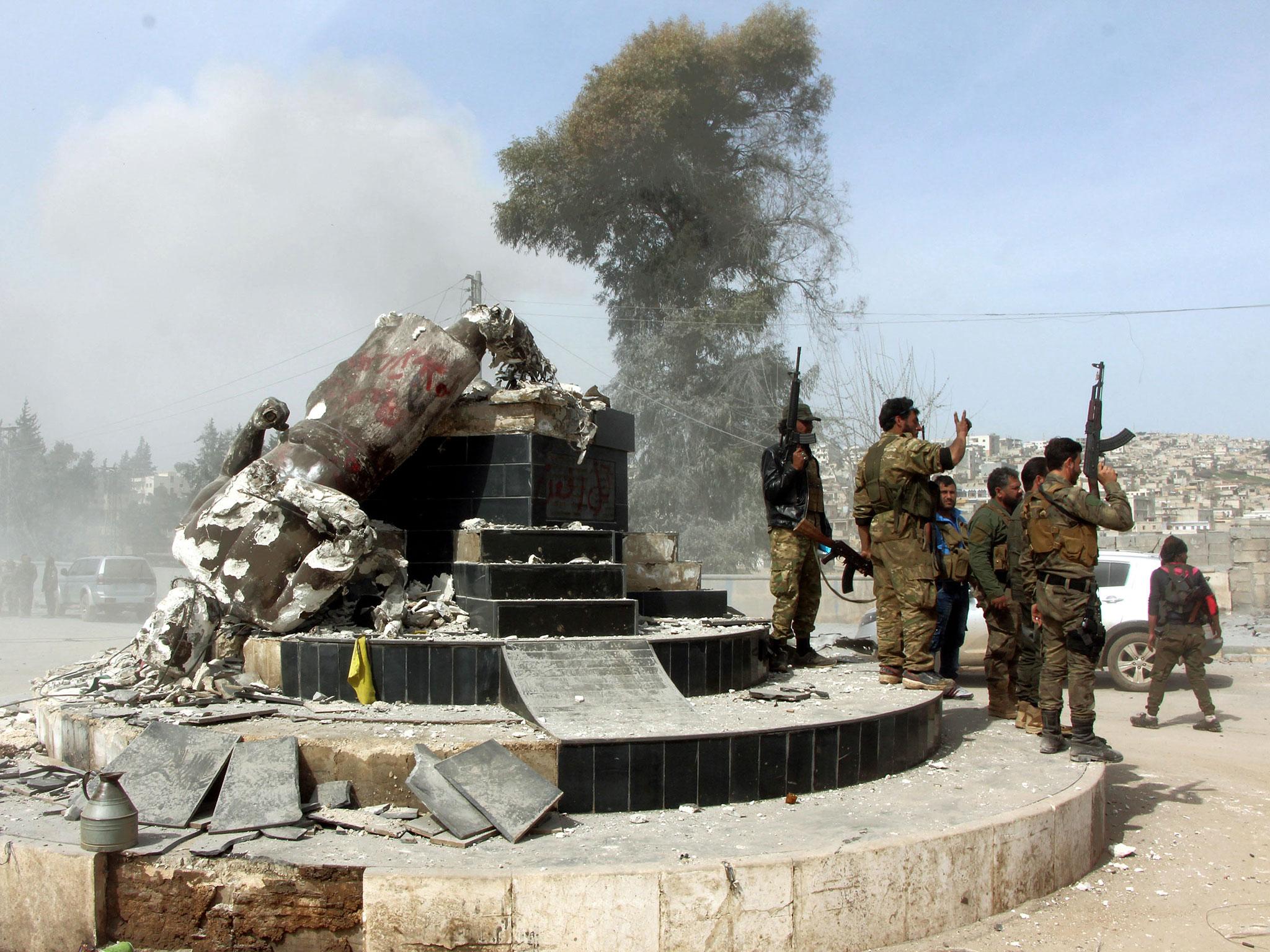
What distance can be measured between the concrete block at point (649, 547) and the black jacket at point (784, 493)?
0.79 m

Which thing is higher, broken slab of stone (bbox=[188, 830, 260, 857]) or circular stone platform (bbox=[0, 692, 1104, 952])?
broken slab of stone (bbox=[188, 830, 260, 857])

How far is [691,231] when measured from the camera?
25438 mm

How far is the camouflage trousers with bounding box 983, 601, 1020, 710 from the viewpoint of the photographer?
6316 millimetres

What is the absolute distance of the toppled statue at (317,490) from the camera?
538 centimetres

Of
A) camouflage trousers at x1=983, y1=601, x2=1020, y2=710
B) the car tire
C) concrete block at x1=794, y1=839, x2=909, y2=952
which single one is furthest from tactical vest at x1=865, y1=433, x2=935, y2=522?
the car tire

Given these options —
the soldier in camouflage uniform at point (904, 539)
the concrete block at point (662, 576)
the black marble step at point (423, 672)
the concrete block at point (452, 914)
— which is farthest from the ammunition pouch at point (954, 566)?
Answer: the concrete block at point (452, 914)

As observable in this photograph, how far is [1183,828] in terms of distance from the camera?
496 centimetres

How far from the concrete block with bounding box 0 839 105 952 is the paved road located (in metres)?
4.76

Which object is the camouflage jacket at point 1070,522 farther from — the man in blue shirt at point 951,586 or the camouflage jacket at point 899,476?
the man in blue shirt at point 951,586

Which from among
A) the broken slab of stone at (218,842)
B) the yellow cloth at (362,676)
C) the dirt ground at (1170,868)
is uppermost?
the yellow cloth at (362,676)

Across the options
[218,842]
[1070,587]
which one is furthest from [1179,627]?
[218,842]

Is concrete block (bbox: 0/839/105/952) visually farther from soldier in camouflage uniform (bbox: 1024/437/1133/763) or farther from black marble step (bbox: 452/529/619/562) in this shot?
soldier in camouflage uniform (bbox: 1024/437/1133/763)

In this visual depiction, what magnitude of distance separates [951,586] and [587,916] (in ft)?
17.5

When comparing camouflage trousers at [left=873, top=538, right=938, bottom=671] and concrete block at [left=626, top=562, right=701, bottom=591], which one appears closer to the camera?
camouflage trousers at [left=873, top=538, right=938, bottom=671]
